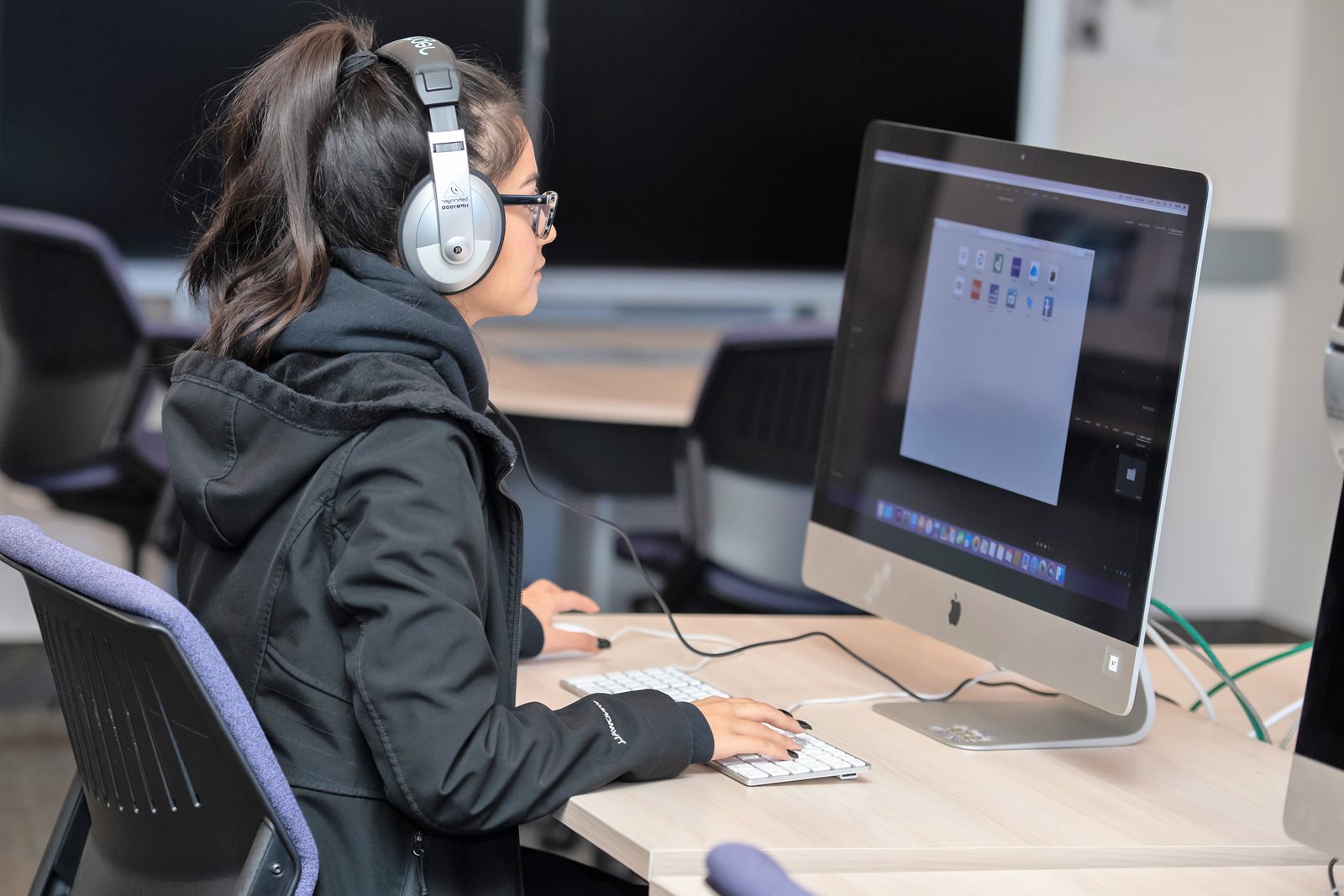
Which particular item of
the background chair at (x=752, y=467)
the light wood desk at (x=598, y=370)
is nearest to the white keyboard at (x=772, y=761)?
the background chair at (x=752, y=467)

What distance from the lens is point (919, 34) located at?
362cm

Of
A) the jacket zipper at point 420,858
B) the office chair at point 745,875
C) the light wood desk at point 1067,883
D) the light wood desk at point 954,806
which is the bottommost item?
the jacket zipper at point 420,858

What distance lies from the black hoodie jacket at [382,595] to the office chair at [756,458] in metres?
1.45

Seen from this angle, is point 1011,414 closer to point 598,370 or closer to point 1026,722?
point 1026,722

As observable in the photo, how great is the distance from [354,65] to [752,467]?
158 centimetres

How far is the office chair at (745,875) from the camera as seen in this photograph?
58cm

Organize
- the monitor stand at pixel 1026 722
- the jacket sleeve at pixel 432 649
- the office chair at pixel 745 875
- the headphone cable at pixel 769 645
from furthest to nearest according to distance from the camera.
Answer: the headphone cable at pixel 769 645 → the monitor stand at pixel 1026 722 → the jacket sleeve at pixel 432 649 → the office chair at pixel 745 875

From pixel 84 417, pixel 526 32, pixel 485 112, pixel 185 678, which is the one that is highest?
pixel 526 32

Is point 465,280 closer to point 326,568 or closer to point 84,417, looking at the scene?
point 326,568

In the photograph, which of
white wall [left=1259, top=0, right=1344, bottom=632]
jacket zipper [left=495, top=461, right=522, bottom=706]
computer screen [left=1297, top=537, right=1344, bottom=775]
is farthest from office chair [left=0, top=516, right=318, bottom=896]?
white wall [left=1259, top=0, right=1344, bottom=632]

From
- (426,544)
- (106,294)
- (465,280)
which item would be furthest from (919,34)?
(426,544)

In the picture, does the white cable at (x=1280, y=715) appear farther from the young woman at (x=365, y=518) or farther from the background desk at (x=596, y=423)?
the background desk at (x=596, y=423)

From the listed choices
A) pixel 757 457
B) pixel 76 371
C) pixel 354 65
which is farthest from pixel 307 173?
pixel 76 371

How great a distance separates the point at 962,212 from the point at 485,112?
0.44 meters
